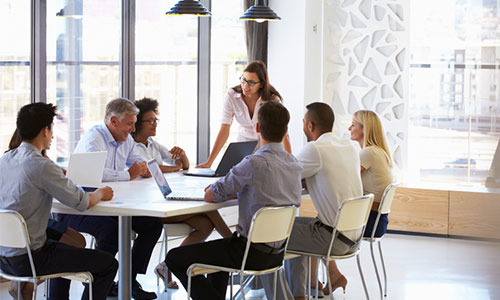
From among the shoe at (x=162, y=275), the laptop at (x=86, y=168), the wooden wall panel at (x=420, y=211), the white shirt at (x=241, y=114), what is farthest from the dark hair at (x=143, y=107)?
the wooden wall panel at (x=420, y=211)


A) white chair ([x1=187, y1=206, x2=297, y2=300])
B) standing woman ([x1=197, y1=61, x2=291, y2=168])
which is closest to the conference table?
white chair ([x1=187, y1=206, x2=297, y2=300])

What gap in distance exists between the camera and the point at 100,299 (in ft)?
11.4

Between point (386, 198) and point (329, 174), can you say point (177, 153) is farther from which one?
point (386, 198)

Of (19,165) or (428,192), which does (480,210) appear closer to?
(428,192)

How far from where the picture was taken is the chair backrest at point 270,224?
10.8ft

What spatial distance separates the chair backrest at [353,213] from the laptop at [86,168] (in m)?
1.33

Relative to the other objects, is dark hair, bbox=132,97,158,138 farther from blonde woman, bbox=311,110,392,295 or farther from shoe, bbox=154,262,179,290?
blonde woman, bbox=311,110,392,295

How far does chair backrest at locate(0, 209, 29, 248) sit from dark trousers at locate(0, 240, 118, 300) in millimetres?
103

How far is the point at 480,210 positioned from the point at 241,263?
3.70m

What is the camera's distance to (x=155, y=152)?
4.88m

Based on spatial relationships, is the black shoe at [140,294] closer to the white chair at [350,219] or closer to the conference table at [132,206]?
the conference table at [132,206]

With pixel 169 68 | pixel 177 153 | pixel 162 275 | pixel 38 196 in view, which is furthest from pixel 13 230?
pixel 169 68

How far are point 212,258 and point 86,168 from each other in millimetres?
848

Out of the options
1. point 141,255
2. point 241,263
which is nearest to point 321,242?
point 241,263
